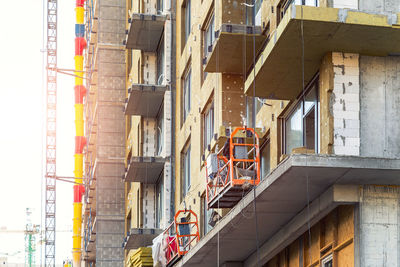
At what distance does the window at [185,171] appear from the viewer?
37.0m

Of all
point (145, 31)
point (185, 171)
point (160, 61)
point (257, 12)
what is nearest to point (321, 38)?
point (257, 12)

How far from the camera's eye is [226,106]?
94.1ft

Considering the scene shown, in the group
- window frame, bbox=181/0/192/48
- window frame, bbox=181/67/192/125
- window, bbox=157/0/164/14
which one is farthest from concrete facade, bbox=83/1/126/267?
window frame, bbox=181/0/192/48

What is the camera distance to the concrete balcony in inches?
1690

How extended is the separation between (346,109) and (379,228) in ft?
8.10

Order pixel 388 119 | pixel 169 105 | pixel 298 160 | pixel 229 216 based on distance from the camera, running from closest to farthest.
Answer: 1. pixel 298 160
2. pixel 388 119
3. pixel 229 216
4. pixel 169 105

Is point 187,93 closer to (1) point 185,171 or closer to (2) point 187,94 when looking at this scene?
(2) point 187,94

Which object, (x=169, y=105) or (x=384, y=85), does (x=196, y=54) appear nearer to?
(x=169, y=105)

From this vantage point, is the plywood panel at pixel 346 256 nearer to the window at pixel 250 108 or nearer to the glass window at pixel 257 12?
the window at pixel 250 108

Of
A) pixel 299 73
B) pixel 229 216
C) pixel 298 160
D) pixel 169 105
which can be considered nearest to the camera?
pixel 298 160

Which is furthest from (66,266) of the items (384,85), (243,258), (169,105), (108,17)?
(384,85)

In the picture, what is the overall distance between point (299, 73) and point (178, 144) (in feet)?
58.8

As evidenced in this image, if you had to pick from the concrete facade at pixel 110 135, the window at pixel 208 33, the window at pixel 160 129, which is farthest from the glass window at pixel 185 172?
the concrete facade at pixel 110 135

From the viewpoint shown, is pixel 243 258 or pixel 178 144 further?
pixel 178 144
